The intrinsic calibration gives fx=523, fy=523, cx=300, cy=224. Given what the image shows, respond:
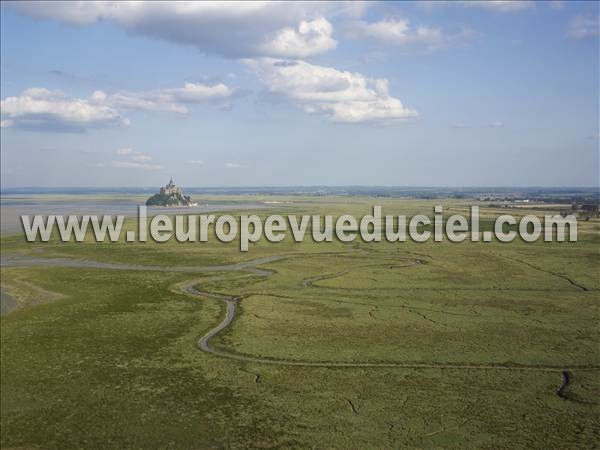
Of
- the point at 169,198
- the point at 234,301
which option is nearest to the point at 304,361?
the point at 234,301

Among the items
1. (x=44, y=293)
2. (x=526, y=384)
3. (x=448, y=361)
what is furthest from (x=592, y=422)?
(x=44, y=293)

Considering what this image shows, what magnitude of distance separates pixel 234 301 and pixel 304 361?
13.4 m

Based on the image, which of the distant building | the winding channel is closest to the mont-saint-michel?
the distant building

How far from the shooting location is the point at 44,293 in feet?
120

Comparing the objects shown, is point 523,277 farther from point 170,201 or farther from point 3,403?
point 170,201

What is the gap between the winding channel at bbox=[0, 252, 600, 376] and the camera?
2161 centimetres

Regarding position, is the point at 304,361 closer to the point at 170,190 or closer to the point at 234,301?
the point at 234,301

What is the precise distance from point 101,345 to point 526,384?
1843cm

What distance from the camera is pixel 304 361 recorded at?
22.4 m

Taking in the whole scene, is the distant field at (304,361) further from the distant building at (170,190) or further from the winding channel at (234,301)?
the distant building at (170,190)

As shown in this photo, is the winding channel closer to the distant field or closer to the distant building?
the distant field

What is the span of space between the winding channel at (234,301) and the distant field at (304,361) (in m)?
0.20

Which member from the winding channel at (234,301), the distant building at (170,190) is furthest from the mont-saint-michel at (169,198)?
the winding channel at (234,301)

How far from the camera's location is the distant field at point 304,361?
16.3 meters
